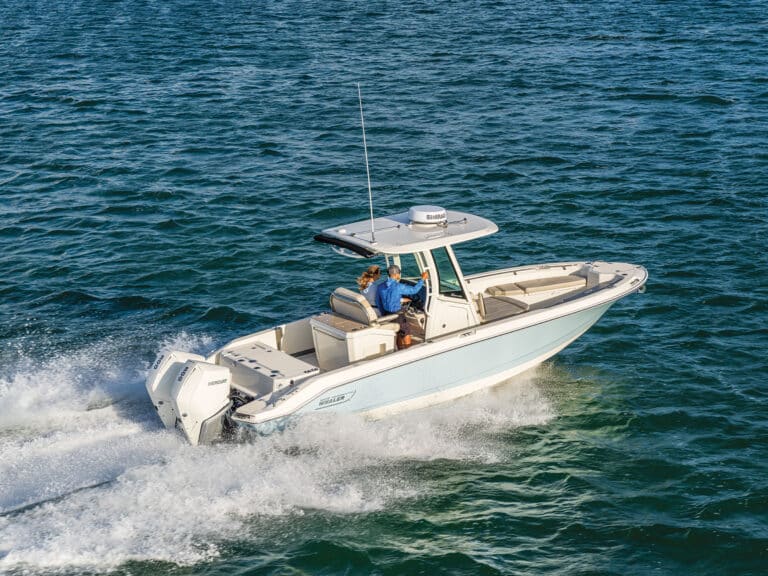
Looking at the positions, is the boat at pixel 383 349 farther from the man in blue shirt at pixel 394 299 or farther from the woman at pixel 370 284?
the woman at pixel 370 284

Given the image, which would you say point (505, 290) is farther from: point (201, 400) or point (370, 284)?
point (201, 400)

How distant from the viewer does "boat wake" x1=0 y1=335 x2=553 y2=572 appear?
11.0 m

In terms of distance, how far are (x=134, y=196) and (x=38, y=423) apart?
36.0 ft

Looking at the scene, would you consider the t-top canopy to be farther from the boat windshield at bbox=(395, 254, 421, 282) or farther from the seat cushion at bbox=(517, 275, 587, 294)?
the boat windshield at bbox=(395, 254, 421, 282)

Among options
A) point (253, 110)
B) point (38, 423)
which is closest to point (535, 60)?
point (253, 110)

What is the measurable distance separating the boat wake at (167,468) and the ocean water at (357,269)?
4 centimetres

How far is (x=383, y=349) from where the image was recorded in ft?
45.3

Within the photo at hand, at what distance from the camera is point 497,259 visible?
2000 centimetres

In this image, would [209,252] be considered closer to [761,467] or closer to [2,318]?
[2,318]

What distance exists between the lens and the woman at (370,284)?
46.9 ft

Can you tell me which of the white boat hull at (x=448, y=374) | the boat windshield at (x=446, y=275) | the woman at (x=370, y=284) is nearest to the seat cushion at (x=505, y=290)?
the white boat hull at (x=448, y=374)

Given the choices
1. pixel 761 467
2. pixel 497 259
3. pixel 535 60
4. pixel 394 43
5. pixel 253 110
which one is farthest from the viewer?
pixel 394 43

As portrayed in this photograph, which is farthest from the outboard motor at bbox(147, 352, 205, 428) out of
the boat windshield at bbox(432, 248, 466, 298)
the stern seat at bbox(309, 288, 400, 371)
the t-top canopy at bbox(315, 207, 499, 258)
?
the boat windshield at bbox(432, 248, 466, 298)

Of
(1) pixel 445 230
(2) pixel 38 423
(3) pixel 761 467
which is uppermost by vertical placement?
(1) pixel 445 230
